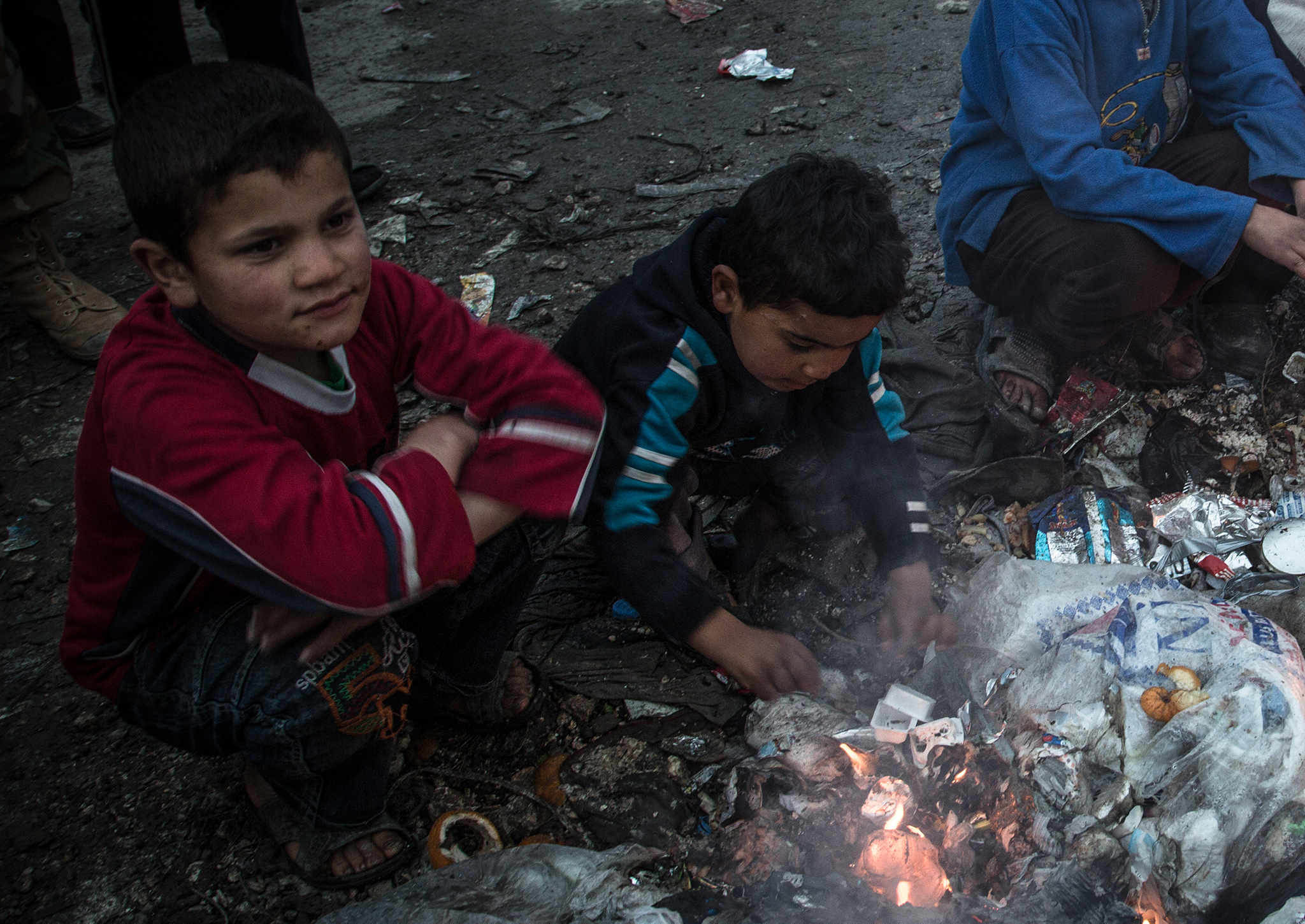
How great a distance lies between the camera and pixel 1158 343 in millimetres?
2670

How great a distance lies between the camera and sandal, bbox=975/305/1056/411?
2.65m

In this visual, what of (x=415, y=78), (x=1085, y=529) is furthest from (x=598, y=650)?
(x=415, y=78)

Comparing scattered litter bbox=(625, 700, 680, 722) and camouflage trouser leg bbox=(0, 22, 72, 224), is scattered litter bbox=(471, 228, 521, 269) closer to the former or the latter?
camouflage trouser leg bbox=(0, 22, 72, 224)

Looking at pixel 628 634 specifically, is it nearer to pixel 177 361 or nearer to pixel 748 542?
pixel 748 542

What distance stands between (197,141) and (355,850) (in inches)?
55.0

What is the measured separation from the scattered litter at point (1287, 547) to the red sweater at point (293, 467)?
5.80ft

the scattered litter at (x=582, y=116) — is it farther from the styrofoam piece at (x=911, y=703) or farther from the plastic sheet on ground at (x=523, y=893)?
the plastic sheet on ground at (x=523, y=893)

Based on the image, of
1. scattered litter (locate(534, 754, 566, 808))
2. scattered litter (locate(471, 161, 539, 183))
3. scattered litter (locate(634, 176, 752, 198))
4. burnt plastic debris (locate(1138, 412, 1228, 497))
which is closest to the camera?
scattered litter (locate(534, 754, 566, 808))

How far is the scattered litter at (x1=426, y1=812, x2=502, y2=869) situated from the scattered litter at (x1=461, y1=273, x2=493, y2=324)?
6.70 ft

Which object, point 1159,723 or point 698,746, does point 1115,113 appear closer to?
point 1159,723

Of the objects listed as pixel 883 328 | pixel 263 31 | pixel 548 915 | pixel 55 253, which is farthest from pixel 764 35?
pixel 548 915

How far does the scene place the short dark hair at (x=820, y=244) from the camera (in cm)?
172

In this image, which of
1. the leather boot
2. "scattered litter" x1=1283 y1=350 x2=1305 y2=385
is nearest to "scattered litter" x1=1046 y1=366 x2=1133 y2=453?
"scattered litter" x1=1283 y1=350 x2=1305 y2=385

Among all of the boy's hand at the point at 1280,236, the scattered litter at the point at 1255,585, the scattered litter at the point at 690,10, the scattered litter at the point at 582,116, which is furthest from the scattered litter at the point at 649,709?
the scattered litter at the point at 690,10
